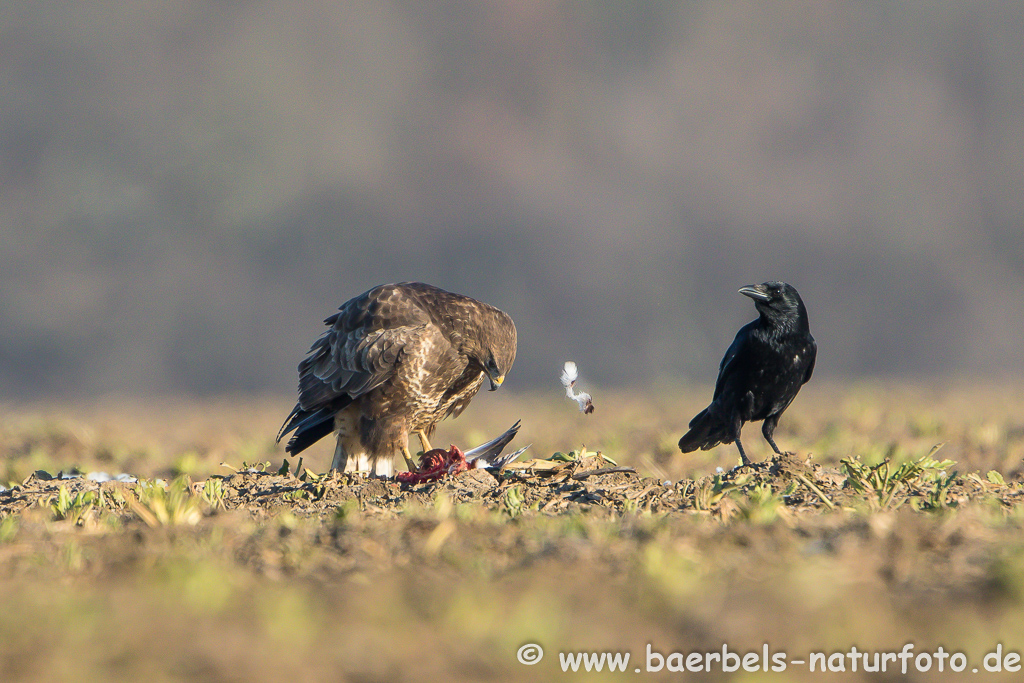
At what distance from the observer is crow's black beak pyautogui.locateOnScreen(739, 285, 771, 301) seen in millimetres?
6660

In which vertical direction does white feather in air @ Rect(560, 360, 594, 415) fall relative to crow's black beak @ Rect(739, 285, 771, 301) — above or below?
below

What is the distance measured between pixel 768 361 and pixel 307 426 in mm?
3579

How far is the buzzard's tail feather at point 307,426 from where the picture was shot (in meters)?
7.84

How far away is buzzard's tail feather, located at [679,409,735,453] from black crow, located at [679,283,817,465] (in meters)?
0.09

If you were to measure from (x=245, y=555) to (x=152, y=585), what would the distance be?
535mm

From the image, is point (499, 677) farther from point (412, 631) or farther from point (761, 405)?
point (761, 405)

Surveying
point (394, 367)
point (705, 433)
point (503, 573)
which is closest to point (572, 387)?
point (705, 433)

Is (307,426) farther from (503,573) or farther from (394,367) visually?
(503,573)

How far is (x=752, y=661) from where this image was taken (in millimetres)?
2695

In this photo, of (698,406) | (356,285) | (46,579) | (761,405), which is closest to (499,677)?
(46,579)

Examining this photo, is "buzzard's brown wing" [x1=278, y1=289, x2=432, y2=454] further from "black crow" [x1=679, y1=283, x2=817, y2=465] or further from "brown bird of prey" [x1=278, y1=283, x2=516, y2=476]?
"black crow" [x1=679, y1=283, x2=817, y2=465]

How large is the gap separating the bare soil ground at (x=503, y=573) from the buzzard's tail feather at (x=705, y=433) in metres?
1.12

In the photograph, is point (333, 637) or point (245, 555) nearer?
point (333, 637)

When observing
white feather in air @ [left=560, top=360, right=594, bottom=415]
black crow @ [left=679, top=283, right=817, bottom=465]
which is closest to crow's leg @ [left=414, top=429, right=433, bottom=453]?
white feather in air @ [left=560, top=360, right=594, bottom=415]
